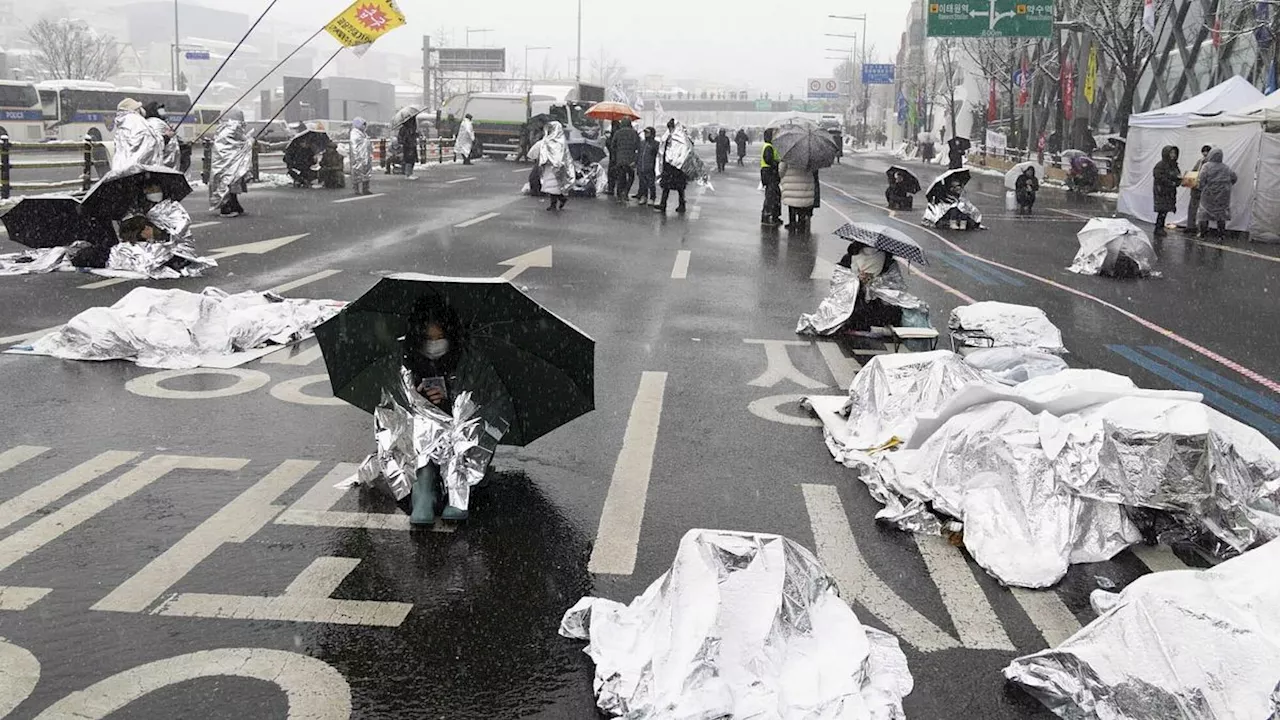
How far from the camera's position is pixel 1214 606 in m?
3.58

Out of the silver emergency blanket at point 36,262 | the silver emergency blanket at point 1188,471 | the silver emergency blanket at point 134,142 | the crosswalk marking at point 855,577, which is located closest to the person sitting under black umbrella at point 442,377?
the crosswalk marking at point 855,577

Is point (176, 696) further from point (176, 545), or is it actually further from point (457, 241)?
point (457, 241)

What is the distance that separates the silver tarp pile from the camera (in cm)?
504

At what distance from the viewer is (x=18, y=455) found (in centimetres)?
613

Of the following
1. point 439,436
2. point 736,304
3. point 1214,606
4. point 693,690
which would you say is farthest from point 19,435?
point 736,304

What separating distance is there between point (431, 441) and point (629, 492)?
3.91 feet

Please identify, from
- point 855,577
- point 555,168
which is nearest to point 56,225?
point 555,168

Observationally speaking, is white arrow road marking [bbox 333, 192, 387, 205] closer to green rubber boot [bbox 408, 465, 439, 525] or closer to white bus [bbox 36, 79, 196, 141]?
green rubber boot [bbox 408, 465, 439, 525]

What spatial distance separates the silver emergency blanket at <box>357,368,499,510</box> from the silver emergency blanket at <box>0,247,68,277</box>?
29.2 feet

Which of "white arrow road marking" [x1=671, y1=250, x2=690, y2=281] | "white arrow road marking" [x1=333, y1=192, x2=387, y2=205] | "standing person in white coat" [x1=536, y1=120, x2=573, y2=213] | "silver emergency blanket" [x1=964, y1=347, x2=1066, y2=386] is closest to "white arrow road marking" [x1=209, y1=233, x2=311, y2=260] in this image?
"white arrow road marking" [x1=671, y1=250, x2=690, y2=281]

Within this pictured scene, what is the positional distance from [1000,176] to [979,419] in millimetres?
43442

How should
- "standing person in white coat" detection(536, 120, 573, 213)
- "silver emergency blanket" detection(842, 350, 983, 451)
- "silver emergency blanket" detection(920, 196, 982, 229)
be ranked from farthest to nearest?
"standing person in white coat" detection(536, 120, 573, 213), "silver emergency blanket" detection(920, 196, 982, 229), "silver emergency blanket" detection(842, 350, 983, 451)

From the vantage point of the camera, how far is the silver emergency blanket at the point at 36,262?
12.2 meters

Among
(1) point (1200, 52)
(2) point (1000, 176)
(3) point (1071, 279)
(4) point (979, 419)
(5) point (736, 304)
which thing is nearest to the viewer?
(4) point (979, 419)
